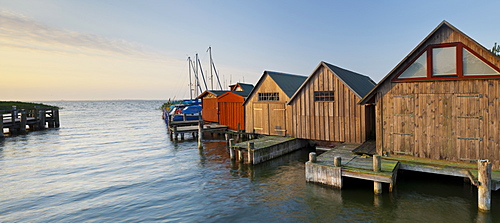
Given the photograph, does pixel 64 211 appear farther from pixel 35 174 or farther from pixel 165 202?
pixel 35 174

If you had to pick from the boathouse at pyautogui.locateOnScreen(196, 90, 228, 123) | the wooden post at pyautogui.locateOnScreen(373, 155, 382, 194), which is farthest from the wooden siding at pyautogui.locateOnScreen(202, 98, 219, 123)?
the wooden post at pyautogui.locateOnScreen(373, 155, 382, 194)

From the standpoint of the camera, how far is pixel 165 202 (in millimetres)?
12250

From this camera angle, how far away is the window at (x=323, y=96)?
19.1 m

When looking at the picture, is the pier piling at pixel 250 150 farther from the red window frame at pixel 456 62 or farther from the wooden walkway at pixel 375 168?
the red window frame at pixel 456 62

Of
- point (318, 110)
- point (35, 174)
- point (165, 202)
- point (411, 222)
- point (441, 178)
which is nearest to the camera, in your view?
point (411, 222)

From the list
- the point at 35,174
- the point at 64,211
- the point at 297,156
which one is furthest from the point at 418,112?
the point at 35,174

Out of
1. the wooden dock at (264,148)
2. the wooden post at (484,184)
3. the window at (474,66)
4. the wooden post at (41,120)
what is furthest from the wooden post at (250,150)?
the wooden post at (41,120)

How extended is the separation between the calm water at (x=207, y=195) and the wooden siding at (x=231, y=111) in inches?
322

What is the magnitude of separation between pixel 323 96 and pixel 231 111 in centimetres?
1289

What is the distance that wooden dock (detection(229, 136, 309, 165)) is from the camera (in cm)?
1792

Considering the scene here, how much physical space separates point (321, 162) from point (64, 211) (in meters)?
12.1

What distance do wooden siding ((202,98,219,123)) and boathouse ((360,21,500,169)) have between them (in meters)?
22.4

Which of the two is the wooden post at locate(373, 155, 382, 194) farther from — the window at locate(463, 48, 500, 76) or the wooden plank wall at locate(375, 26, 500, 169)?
the window at locate(463, 48, 500, 76)

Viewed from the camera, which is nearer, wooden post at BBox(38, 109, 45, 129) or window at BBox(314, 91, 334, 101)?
window at BBox(314, 91, 334, 101)
